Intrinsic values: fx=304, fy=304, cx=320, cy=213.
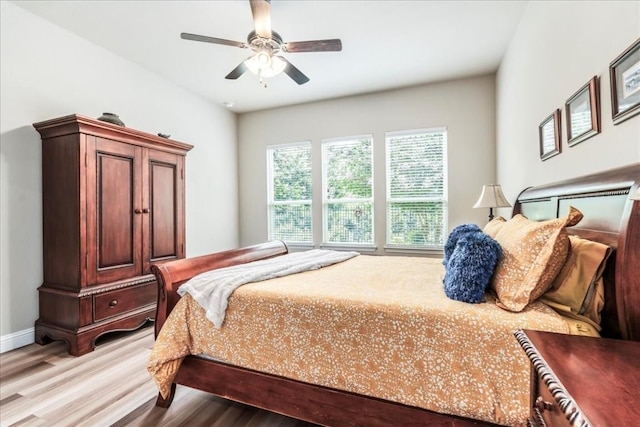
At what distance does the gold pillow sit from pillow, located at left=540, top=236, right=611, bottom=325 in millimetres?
40

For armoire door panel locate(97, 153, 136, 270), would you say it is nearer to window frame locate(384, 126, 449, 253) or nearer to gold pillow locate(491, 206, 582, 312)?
gold pillow locate(491, 206, 582, 312)

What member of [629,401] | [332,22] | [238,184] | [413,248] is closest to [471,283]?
[629,401]

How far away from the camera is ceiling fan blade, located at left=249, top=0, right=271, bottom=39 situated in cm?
206

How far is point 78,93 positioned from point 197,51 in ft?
4.09

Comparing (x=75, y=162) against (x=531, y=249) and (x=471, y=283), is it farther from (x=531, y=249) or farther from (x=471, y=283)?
(x=531, y=249)

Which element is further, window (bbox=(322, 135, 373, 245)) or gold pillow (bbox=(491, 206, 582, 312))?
window (bbox=(322, 135, 373, 245))

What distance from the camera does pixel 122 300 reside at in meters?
2.81

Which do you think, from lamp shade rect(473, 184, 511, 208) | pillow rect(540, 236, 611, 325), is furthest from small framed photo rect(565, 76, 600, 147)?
lamp shade rect(473, 184, 511, 208)

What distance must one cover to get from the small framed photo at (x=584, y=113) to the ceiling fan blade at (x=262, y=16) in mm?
2015

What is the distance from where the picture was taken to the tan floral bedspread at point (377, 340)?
1159 millimetres

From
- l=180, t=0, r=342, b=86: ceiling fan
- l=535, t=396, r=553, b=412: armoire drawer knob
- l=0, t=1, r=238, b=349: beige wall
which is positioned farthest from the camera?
l=0, t=1, r=238, b=349: beige wall

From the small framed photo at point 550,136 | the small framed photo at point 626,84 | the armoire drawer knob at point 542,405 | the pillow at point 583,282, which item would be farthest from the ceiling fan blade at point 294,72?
the armoire drawer knob at point 542,405

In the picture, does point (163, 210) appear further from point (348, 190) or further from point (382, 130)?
point (382, 130)

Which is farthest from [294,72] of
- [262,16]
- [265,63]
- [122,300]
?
[122,300]
